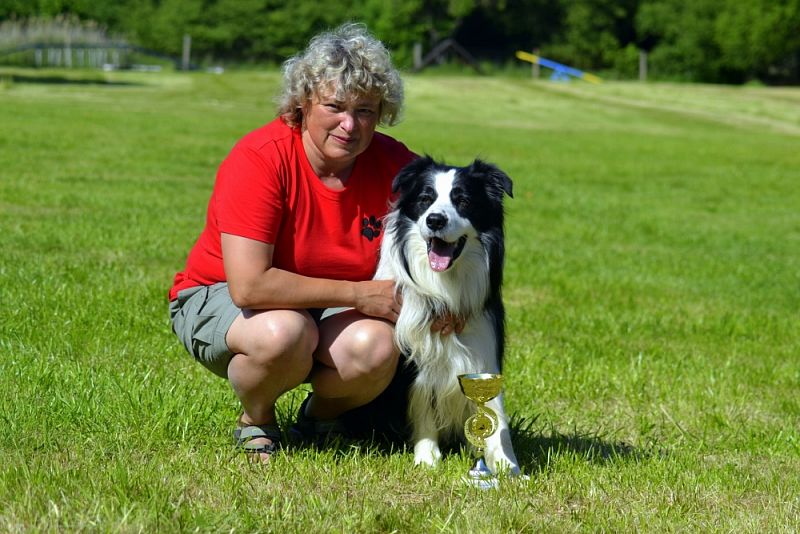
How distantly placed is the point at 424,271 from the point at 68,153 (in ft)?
39.4

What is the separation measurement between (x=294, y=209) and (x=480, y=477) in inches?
46.0

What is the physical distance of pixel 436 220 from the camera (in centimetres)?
360

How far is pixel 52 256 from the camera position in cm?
777

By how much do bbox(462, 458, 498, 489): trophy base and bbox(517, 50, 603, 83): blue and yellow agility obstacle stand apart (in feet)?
181

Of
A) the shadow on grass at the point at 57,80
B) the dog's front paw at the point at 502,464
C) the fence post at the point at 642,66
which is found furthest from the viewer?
the fence post at the point at 642,66

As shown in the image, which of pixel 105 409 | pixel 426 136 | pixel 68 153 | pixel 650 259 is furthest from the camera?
pixel 426 136

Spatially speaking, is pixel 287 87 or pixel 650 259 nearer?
pixel 287 87

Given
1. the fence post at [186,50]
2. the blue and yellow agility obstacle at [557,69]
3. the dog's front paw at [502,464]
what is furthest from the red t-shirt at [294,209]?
the blue and yellow agility obstacle at [557,69]

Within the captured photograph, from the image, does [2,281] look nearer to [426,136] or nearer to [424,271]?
[424,271]

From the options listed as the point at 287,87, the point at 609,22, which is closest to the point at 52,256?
the point at 287,87

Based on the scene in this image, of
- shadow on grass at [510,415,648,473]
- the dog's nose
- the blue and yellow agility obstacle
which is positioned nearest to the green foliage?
the blue and yellow agility obstacle

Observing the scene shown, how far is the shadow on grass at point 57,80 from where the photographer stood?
33.1 m

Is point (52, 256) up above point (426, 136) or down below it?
above

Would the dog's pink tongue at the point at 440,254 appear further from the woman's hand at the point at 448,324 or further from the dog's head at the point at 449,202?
the woman's hand at the point at 448,324
